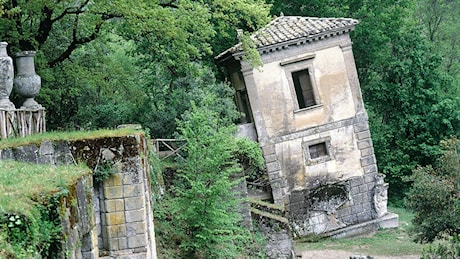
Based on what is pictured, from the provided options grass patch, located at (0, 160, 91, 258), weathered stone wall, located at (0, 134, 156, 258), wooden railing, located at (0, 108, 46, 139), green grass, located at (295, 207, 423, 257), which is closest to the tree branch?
wooden railing, located at (0, 108, 46, 139)

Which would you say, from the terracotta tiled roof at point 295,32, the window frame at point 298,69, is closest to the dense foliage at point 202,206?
the terracotta tiled roof at point 295,32

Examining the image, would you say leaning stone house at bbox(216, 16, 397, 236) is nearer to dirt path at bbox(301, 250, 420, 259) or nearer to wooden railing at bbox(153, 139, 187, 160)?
dirt path at bbox(301, 250, 420, 259)

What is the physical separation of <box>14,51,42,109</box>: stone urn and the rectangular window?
1210 centimetres

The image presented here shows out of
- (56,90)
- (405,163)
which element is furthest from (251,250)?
(405,163)

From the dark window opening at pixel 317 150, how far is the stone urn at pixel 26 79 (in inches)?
488

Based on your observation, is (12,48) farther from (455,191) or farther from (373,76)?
(373,76)

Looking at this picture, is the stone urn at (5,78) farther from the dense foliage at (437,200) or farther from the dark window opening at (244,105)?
the dark window opening at (244,105)

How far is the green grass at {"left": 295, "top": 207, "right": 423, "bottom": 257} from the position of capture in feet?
75.2

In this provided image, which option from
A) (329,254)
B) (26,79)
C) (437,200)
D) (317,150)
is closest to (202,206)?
(26,79)

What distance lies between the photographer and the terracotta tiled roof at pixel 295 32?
2636 cm

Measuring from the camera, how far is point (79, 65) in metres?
24.1

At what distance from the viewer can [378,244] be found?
24.6 m

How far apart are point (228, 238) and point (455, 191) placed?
831cm

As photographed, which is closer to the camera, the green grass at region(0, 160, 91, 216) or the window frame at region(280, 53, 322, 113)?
the green grass at region(0, 160, 91, 216)
